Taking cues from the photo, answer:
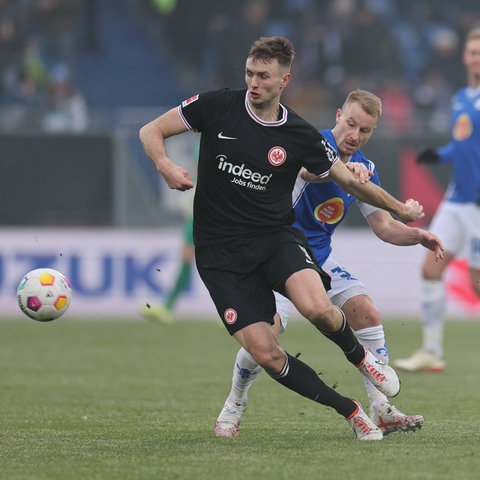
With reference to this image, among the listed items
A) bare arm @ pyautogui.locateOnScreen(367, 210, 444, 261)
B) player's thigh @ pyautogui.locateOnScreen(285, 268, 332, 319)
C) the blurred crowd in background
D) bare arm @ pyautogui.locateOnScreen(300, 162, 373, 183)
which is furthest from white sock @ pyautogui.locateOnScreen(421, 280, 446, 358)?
the blurred crowd in background

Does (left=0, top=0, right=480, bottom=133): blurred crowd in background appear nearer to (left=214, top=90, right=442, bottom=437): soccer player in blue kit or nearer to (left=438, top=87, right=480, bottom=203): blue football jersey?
(left=438, top=87, right=480, bottom=203): blue football jersey

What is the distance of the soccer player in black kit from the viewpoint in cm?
653

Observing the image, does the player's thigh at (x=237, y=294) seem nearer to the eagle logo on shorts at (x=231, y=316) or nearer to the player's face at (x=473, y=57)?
the eagle logo on shorts at (x=231, y=316)

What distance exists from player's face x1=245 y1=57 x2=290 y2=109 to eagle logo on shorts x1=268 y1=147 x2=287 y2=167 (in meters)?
0.27

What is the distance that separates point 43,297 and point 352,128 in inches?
81.1

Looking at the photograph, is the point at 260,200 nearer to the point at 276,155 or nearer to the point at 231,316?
the point at 276,155

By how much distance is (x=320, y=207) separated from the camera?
732 centimetres

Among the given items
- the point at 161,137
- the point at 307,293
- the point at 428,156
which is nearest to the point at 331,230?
the point at 307,293

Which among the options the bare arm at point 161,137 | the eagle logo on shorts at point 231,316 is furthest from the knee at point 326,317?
the bare arm at point 161,137

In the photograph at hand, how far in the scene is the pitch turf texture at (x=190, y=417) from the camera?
5.71 m

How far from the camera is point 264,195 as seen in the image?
6703 millimetres

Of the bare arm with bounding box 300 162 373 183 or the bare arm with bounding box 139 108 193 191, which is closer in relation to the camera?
the bare arm with bounding box 139 108 193 191

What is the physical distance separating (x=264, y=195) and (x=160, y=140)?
659mm

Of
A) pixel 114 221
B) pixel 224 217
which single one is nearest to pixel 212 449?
pixel 224 217
